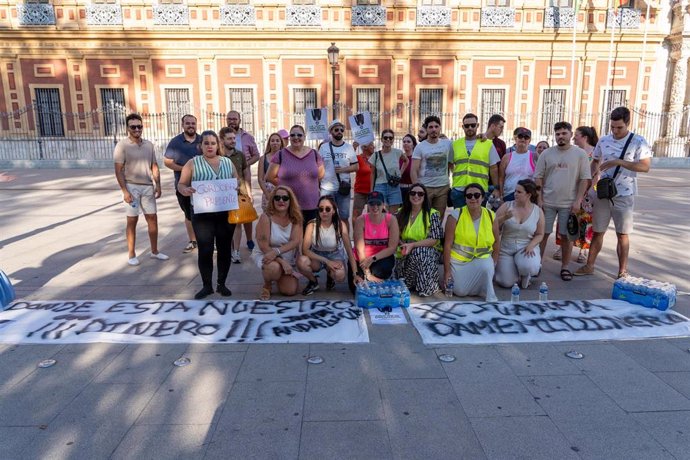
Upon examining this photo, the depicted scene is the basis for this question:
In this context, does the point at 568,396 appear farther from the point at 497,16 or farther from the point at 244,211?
the point at 497,16

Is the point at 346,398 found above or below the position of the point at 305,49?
below

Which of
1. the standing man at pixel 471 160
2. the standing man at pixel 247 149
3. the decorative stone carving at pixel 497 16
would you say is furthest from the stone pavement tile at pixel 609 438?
the decorative stone carving at pixel 497 16

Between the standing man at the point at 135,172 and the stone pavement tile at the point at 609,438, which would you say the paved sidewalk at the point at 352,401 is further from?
the standing man at the point at 135,172

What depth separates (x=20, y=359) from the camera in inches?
153

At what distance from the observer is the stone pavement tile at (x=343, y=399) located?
313cm

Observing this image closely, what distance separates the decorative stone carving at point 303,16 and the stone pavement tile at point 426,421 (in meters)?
20.1

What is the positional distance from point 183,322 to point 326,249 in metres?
1.65

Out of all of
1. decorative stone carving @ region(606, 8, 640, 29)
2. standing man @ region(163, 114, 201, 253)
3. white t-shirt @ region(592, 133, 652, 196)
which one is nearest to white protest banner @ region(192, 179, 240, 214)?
standing man @ region(163, 114, 201, 253)

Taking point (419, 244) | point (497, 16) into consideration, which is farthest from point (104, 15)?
point (419, 244)

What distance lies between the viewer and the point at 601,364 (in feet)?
12.5

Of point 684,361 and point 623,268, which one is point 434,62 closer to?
point 623,268

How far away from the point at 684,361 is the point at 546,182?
2.61 metres

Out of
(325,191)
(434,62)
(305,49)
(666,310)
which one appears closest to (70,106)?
(305,49)

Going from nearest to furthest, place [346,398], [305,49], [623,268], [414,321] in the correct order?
[346,398] → [414,321] → [623,268] → [305,49]
